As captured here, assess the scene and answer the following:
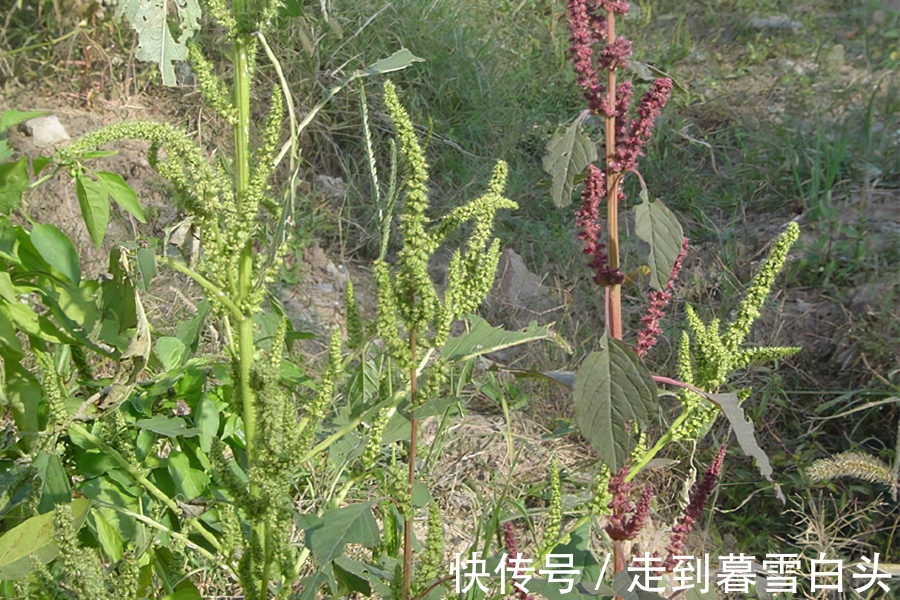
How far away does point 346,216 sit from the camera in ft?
9.54

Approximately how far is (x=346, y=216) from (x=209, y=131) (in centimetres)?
65

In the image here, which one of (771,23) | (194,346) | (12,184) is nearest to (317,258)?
(194,346)

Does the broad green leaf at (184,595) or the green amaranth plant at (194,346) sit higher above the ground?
the green amaranth plant at (194,346)

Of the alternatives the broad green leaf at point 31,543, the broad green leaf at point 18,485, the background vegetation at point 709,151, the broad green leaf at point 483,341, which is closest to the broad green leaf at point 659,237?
the broad green leaf at point 483,341

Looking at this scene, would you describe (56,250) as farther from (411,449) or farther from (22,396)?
(411,449)

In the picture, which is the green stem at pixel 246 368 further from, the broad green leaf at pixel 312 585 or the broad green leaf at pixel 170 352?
the broad green leaf at pixel 170 352

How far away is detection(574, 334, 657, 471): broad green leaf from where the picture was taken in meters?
0.84

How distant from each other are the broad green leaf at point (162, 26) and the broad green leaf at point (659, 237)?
594 mm

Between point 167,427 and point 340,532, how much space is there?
41 centimetres

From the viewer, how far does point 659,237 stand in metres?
0.91

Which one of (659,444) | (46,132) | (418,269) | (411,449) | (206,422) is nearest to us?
(418,269)

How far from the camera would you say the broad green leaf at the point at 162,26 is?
2.94 ft

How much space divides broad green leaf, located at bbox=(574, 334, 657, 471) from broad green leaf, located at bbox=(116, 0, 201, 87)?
631 mm

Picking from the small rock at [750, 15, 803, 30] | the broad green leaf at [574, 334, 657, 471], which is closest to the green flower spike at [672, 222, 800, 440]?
the broad green leaf at [574, 334, 657, 471]
